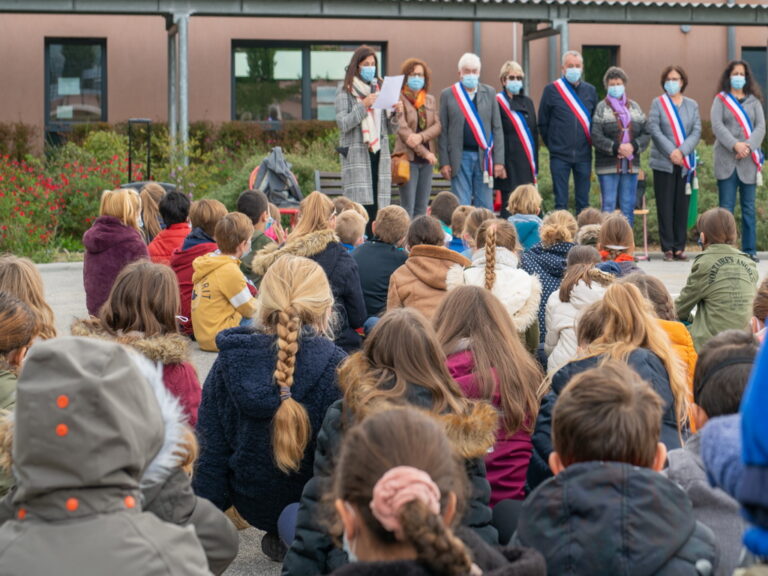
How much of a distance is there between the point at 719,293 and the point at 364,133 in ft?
18.6

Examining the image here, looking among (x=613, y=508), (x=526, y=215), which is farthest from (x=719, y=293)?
(x=613, y=508)

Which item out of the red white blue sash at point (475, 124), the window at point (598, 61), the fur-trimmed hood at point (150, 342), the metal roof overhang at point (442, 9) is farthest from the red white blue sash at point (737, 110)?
the window at point (598, 61)

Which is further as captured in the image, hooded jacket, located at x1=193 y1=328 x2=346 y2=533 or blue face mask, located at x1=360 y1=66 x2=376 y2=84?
blue face mask, located at x1=360 y1=66 x2=376 y2=84

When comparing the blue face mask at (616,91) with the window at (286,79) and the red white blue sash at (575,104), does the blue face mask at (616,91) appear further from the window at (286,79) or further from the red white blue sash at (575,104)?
the window at (286,79)

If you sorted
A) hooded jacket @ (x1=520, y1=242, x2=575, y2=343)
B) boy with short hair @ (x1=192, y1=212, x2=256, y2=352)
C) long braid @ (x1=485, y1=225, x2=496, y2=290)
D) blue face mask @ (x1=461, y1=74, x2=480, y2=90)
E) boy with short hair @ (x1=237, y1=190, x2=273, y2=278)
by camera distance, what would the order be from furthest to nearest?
1. blue face mask @ (x1=461, y1=74, x2=480, y2=90)
2. boy with short hair @ (x1=237, y1=190, x2=273, y2=278)
3. boy with short hair @ (x1=192, y1=212, x2=256, y2=352)
4. hooded jacket @ (x1=520, y1=242, x2=575, y2=343)
5. long braid @ (x1=485, y1=225, x2=496, y2=290)

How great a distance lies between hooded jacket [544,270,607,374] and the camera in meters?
6.54

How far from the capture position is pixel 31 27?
24.7 m

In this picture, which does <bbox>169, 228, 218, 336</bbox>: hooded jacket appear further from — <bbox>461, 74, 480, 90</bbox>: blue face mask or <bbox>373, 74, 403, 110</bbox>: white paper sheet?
<bbox>461, 74, 480, 90</bbox>: blue face mask

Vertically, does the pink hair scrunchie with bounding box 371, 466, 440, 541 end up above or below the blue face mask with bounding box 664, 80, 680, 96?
below

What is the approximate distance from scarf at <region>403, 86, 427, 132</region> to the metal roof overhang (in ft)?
21.3

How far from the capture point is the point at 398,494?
102 inches

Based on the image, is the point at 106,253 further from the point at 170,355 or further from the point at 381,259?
the point at 170,355

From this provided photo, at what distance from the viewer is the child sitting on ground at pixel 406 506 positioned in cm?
256

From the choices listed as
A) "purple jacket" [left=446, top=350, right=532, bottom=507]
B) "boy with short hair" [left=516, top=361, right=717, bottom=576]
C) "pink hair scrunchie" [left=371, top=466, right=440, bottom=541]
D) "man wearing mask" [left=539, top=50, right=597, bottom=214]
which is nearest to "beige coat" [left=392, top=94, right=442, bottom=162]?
"man wearing mask" [left=539, top=50, right=597, bottom=214]
